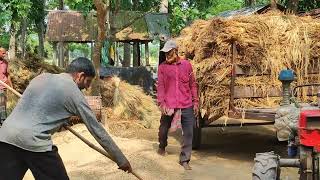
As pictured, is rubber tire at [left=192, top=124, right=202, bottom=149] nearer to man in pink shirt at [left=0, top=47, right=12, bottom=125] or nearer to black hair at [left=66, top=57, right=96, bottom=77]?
man in pink shirt at [left=0, top=47, right=12, bottom=125]

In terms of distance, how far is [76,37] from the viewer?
73.9 ft

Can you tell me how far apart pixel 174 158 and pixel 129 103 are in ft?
14.6

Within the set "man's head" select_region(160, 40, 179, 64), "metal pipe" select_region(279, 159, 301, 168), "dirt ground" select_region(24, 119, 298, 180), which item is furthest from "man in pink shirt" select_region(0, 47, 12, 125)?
"metal pipe" select_region(279, 159, 301, 168)

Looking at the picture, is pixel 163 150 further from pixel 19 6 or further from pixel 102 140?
pixel 19 6

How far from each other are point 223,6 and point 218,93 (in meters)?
24.1

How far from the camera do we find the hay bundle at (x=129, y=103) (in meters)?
12.0

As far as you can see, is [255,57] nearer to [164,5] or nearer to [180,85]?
[180,85]

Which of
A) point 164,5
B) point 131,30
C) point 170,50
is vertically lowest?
point 170,50

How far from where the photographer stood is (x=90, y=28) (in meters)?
22.7

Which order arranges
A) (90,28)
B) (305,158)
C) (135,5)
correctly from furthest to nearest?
1. (90,28)
2. (135,5)
3. (305,158)

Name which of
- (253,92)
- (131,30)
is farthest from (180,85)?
(131,30)

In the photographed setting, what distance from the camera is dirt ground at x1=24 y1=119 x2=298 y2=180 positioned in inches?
272

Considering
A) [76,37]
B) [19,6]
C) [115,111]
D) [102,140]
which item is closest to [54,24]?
[76,37]

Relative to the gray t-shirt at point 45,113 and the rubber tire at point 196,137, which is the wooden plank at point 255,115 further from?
the gray t-shirt at point 45,113
